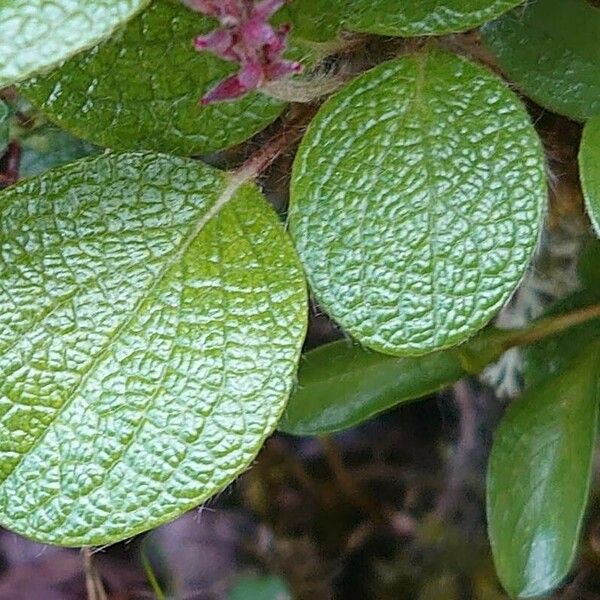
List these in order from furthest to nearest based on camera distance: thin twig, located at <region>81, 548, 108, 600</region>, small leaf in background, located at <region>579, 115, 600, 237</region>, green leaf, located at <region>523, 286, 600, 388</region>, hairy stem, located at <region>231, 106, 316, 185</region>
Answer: thin twig, located at <region>81, 548, 108, 600</region> < green leaf, located at <region>523, 286, 600, 388</region> < hairy stem, located at <region>231, 106, 316, 185</region> < small leaf in background, located at <region>579, 115, 600, 237</region>

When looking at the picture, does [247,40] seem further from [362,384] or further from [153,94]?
[362,384]

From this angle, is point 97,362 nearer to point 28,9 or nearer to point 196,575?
point 28,9

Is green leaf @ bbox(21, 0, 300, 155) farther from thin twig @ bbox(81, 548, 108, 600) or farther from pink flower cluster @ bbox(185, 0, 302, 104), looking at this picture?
thin twig @ bbox(81, 548, 108, 600)

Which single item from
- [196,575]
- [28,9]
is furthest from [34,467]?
[196,575]

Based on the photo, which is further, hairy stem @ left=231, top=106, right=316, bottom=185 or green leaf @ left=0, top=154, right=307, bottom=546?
hairy stem @ left=231, top=106, right=316, bottom=185

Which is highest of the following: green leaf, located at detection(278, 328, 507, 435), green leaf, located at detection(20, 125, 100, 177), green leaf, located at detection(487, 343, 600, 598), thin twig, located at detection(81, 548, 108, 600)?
green leaf, located at detection(20, 125, 100, 177)

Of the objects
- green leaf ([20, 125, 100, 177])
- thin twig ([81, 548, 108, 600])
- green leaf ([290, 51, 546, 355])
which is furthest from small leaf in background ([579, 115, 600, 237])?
thin twig ([81, 548, 108, 600])

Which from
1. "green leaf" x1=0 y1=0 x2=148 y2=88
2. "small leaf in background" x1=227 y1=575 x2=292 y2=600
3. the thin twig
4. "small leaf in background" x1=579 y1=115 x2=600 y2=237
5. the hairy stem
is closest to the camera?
"green leaf" x1=0 y1=0 x2=148 y2=88
